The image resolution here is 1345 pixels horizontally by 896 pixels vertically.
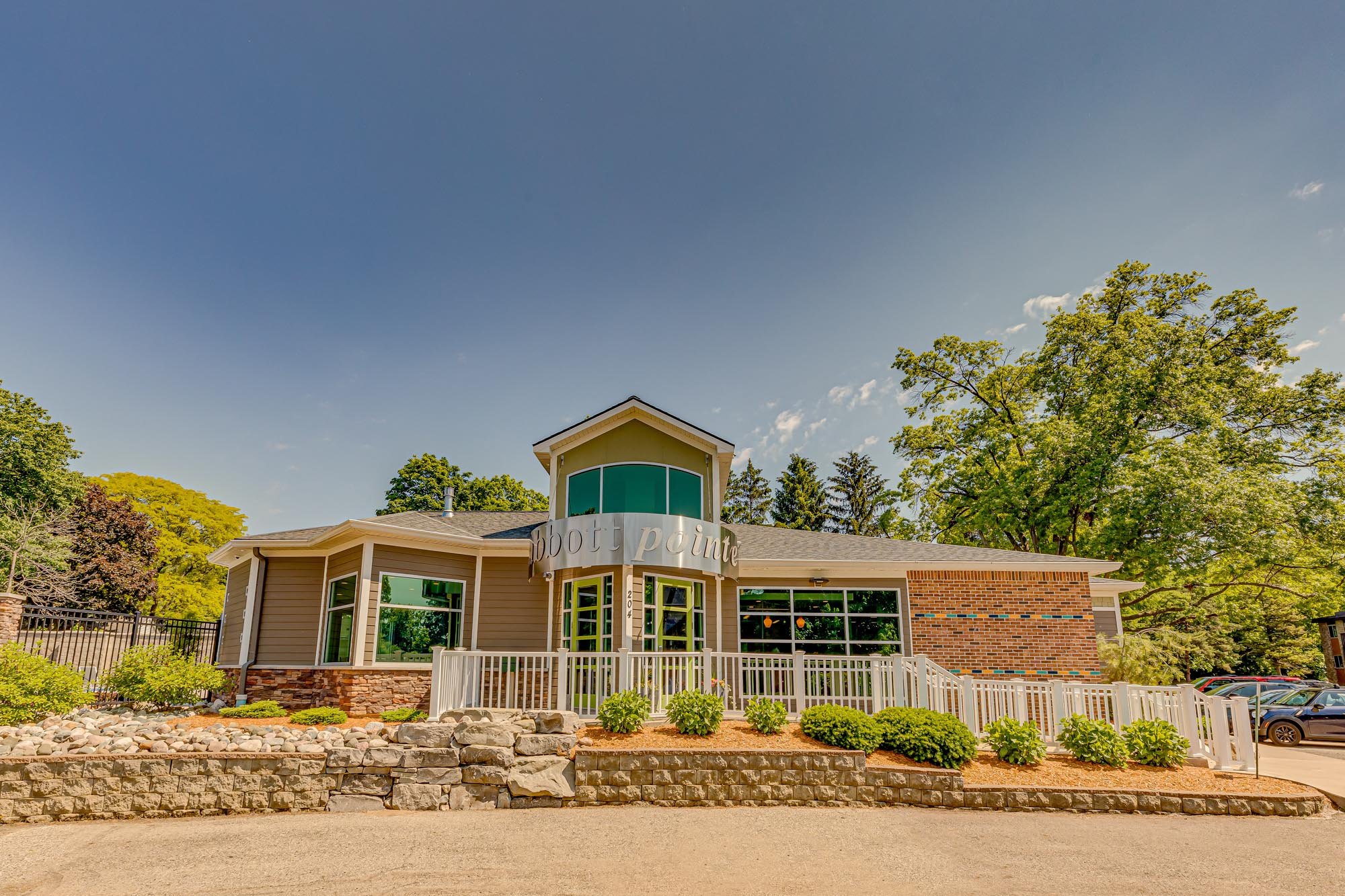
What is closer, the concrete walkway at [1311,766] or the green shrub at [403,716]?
the concrete walkway at [1311,766]

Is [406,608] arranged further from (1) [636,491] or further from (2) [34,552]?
(2) [34,552]

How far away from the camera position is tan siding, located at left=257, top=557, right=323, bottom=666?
1377cm

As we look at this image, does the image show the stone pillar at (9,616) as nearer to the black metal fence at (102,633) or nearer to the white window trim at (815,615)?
the black metal fence at (102,633)

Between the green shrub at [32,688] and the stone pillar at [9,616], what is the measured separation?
77 cm

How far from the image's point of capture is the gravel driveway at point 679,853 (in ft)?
18.6

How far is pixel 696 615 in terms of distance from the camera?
13562 millimetres

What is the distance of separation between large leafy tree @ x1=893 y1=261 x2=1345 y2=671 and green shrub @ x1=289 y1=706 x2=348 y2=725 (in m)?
22.7

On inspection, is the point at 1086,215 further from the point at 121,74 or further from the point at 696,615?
the point at 121,74

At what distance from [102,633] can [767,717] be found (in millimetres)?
15630

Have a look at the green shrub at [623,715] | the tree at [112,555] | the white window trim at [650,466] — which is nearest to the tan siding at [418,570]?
the white window trim at [650,466]

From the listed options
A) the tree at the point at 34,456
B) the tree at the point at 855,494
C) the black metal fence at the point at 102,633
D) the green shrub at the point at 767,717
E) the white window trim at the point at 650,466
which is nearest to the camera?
the green shrub at the point at 767,717

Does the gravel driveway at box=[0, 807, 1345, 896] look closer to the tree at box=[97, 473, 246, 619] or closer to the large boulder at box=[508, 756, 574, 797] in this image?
the large boulder at box=[508, 756, 574, 797]

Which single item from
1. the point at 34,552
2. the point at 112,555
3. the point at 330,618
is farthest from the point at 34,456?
the point at 330,618

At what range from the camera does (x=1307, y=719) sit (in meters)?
14.9
